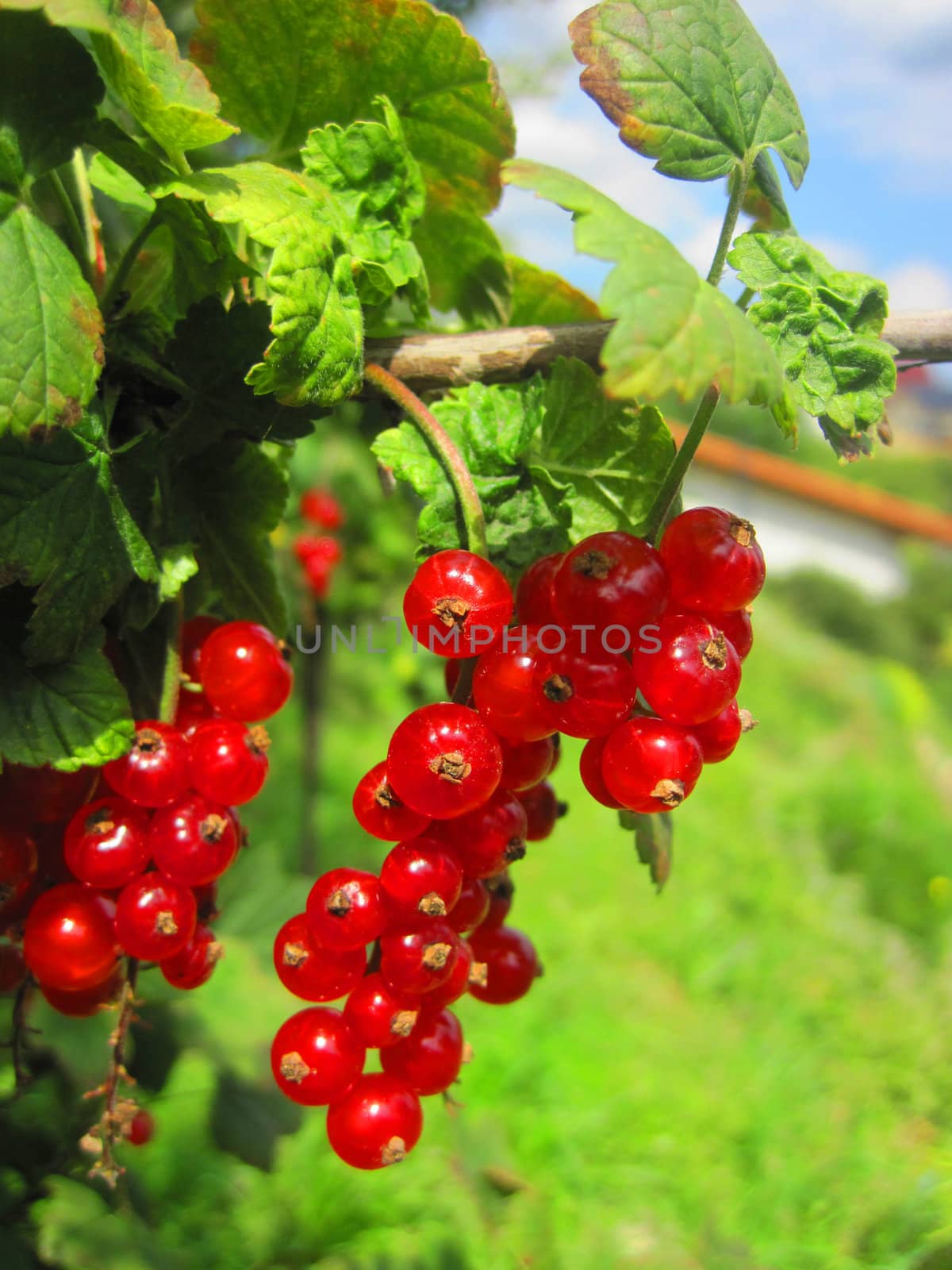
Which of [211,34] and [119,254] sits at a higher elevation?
[211,34]

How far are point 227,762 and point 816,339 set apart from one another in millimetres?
361

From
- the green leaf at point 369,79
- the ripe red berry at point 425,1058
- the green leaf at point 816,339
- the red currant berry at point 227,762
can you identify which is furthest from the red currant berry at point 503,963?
the green leaf at point 369,79

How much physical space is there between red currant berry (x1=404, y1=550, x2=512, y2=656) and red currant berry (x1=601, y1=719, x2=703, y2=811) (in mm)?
79

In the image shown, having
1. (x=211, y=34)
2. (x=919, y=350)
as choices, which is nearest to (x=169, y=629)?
(x=211, y=34)

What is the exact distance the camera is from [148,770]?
473 millimetres

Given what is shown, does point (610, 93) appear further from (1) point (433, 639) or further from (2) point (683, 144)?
(1) point (433, 639)

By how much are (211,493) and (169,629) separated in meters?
0.09

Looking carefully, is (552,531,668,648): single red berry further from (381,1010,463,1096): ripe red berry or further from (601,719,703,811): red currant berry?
(381,1010,463,1096): ripe red berry

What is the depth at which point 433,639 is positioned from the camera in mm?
454

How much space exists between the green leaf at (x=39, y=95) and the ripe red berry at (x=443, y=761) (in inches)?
11.7

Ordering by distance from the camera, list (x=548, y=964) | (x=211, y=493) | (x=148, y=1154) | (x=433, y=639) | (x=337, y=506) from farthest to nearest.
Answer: (x=548, y=964) < (x=337, y=506) < (x=148, y=1154) < (x=211, y=493) < (x=433, y=639)

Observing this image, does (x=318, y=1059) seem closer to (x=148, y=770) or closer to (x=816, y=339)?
(x=148, y=770)

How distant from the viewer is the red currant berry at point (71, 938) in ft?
1.54

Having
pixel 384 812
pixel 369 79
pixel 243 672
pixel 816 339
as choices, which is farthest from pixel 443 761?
pixel 369 79
